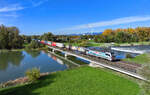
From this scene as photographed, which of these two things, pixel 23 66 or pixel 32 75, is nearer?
pixel 32 75

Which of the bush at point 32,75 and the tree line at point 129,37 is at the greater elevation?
the tree line at point 129,37

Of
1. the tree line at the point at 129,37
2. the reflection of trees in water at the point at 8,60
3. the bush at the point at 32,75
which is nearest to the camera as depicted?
the bush at the point at 32,75

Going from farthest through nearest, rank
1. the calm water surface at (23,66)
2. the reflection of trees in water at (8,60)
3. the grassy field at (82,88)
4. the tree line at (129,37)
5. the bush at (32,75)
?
the tree line at (129,37), the reflection of trees in water at (8,60), the calm water surface at (23,66), the bush at (32,75), the grassy field at (82,88)

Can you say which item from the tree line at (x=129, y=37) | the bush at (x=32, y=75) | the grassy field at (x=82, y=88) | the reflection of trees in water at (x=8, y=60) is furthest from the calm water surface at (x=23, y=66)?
the tree line at (x=129, y=37)

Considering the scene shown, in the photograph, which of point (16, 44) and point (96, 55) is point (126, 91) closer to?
point (96, 55)

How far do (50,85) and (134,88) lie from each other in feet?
43.3

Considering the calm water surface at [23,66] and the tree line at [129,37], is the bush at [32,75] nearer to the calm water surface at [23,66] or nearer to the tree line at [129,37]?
the calm water surface at [23,66]

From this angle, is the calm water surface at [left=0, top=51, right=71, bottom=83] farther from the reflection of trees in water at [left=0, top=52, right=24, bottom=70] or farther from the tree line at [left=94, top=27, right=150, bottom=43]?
the tree line at [left=94, top=27, right=150, bottom=43]

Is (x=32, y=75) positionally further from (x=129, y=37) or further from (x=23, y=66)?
(x=129, y=37)

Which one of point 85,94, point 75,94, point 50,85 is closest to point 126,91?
point 85,94

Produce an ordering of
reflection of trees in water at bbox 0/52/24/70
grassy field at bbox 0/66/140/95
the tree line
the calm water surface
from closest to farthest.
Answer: grassy field at bbox 0/66/140/95, the calm water surface, reflection of trees in water at bbox 0/52/24/70, the tree line

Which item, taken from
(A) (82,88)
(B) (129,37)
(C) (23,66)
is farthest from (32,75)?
(B) (129,37)

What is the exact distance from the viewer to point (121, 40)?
85000 millimetres

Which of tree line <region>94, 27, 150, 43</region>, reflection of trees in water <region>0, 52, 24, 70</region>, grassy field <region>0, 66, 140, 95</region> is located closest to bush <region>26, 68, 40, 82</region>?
grassy field <region>0, 66, 140, 95</region>
